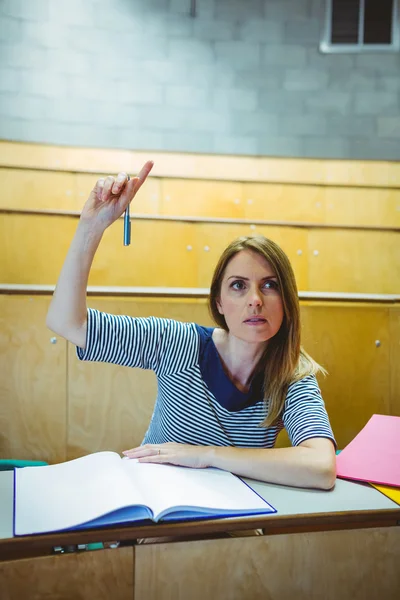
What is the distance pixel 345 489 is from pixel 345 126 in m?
1.90

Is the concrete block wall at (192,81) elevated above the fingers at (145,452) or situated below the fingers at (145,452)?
above

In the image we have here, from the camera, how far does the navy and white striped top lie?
109 centimetres

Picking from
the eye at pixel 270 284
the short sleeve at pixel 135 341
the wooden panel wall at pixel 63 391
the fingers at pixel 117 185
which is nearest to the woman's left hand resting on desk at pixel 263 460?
the short sleeve at pixel 135 341

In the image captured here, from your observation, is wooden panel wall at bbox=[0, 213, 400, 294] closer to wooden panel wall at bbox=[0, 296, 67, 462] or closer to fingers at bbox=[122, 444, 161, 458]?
wooden panel wall at bbox=[0, 296, 67, 462]

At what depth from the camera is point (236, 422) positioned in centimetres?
112

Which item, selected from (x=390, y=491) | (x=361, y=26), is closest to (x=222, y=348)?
(x=390, y=491)

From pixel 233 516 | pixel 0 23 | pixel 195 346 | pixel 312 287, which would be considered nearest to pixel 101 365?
pixel 195 346

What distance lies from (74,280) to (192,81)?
5.22 feet

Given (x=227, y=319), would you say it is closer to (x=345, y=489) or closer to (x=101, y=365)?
(x=345, y=489)

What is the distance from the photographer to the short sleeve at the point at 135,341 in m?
1.09

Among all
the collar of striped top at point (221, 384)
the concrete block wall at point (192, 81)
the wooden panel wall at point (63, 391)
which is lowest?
the wooden panel wall at point (63, 391)

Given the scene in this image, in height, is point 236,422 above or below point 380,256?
below

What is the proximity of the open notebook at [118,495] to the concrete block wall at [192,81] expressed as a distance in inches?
66.3

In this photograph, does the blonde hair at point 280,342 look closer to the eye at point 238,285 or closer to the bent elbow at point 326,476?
the eye at point 238,285
